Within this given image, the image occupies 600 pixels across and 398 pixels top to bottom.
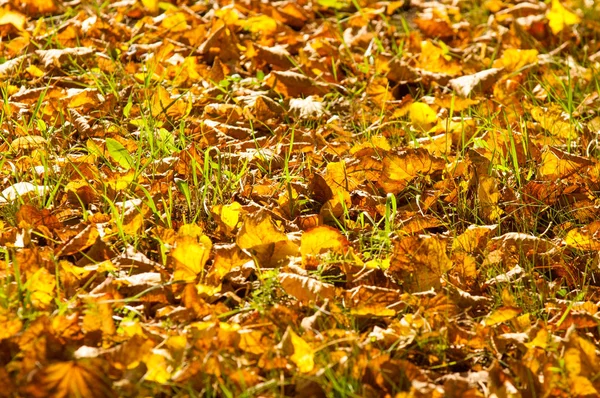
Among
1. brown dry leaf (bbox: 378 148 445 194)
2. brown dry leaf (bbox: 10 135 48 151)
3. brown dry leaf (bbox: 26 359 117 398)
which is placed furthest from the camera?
brown dry leaf (bbox: 10 135 48 151)

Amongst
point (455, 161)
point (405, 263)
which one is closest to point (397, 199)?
point (455, 161)

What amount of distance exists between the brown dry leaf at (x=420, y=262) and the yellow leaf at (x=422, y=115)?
99 cm

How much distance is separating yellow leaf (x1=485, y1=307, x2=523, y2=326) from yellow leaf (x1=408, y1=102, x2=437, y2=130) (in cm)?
125

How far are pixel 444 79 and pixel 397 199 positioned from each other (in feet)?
3.47

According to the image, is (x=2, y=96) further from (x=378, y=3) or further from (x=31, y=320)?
(x=378, y=3)

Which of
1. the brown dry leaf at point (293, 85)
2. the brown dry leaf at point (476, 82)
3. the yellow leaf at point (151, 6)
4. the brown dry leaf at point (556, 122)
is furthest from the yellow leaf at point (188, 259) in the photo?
the yellow leaf at point (151, 6)

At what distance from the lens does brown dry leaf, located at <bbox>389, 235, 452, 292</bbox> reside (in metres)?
2.16

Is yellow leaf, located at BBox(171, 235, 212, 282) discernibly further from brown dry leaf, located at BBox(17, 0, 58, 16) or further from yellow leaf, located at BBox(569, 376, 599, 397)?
brown dry leaf, located at BBox(17, 0, 58, 16)

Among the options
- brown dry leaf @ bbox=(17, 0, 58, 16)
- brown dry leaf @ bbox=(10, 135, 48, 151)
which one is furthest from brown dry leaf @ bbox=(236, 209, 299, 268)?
brown dry leaf @ bbox=(17, 0, 58, 16)

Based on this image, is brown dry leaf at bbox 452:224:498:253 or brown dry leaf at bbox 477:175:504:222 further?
brown dry leaf at bbox 477:175:504:222

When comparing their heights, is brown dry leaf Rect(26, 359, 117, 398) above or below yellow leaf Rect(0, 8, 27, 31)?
below

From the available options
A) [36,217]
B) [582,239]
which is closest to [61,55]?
[36,217]

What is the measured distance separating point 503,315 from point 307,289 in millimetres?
481

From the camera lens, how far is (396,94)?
3.48 meters
